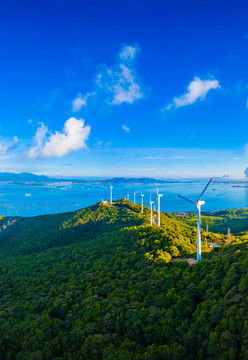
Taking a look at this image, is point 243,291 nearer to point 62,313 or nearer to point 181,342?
point 181,342

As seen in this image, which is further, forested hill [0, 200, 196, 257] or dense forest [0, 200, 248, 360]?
forested hill [0, 200, 196, 257]

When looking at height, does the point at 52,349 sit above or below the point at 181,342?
below

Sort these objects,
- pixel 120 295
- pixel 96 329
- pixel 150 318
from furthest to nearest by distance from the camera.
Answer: pixel 120 295, pixel 96 329, pixel 150 318

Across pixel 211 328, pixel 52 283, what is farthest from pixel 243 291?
pixel 52 283

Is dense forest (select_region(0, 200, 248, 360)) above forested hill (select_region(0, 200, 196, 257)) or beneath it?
above

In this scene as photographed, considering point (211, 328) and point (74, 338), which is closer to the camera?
point (211, 328)

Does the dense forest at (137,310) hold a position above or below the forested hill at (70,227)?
above

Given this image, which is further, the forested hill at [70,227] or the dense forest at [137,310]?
the forested hill at [70,227]

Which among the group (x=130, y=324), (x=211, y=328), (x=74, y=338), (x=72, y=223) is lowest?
(x=72, y=223)

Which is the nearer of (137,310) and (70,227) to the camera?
(137,310)

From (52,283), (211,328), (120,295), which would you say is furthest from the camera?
(52,283)

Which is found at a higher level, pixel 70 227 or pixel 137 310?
pixel 137 310
